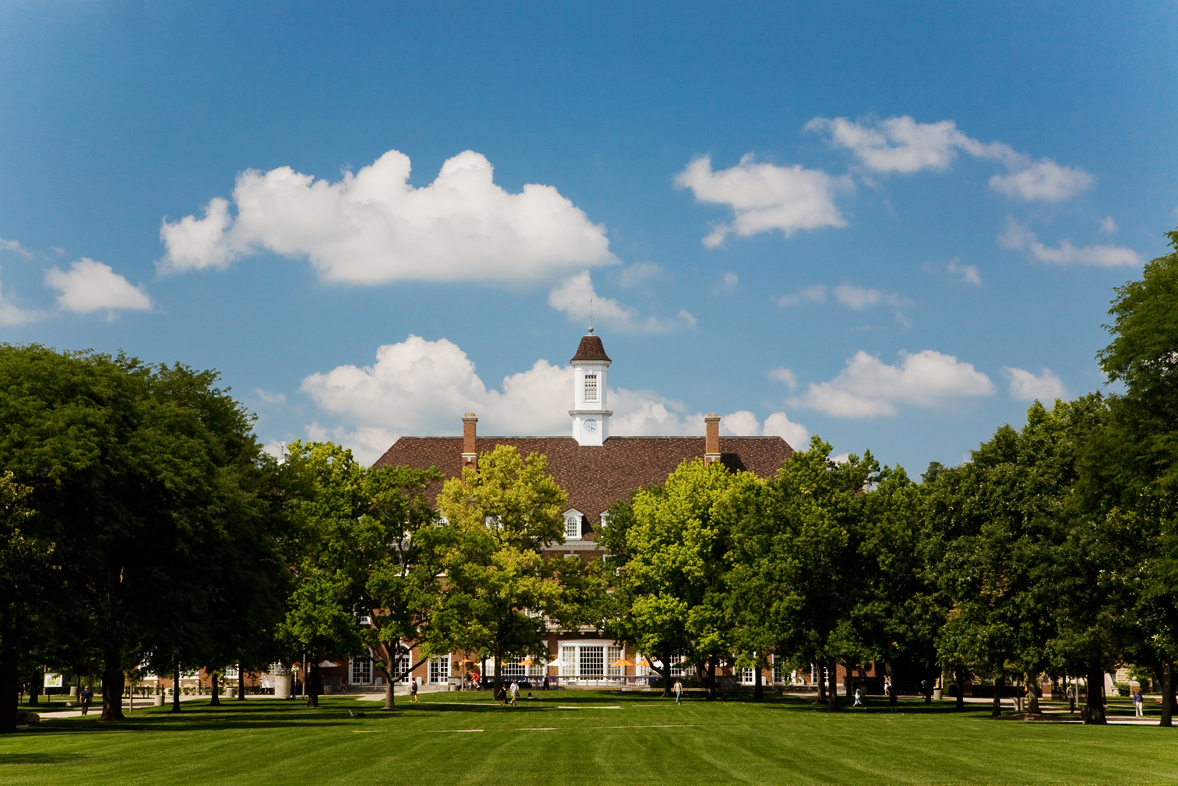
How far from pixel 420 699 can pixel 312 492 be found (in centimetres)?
1721

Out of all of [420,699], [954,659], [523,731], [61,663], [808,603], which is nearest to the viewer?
[523,731]

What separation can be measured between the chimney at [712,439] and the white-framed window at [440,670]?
26.3m

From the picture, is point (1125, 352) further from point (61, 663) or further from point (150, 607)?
point (61, 663)

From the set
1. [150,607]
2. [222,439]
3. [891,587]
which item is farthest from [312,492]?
[891,587]

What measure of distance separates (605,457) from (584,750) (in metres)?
69.0

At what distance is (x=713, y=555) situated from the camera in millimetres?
70250

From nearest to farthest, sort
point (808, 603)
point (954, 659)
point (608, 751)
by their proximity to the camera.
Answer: point (608, 751)
point (954, 659)
point (808, 603)

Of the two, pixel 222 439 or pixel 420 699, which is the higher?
pixel 222 439

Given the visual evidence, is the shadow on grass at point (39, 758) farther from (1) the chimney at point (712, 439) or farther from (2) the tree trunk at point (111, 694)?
(1) the chimney at point (712, 439)

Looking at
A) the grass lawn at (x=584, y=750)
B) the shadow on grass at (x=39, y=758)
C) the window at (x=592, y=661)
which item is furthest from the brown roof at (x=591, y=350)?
the shadow on grass at (x=39, y=758)

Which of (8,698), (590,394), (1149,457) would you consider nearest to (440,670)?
(590,394)

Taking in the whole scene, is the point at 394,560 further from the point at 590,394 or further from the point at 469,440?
the point at 590,394

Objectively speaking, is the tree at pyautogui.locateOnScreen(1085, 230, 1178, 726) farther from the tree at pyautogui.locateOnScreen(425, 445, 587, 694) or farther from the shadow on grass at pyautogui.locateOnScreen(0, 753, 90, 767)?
the shadow on grass at pyautogui.locateOnScreen(0, 753, 90, 767)

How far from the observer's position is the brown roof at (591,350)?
102125 millimetres
